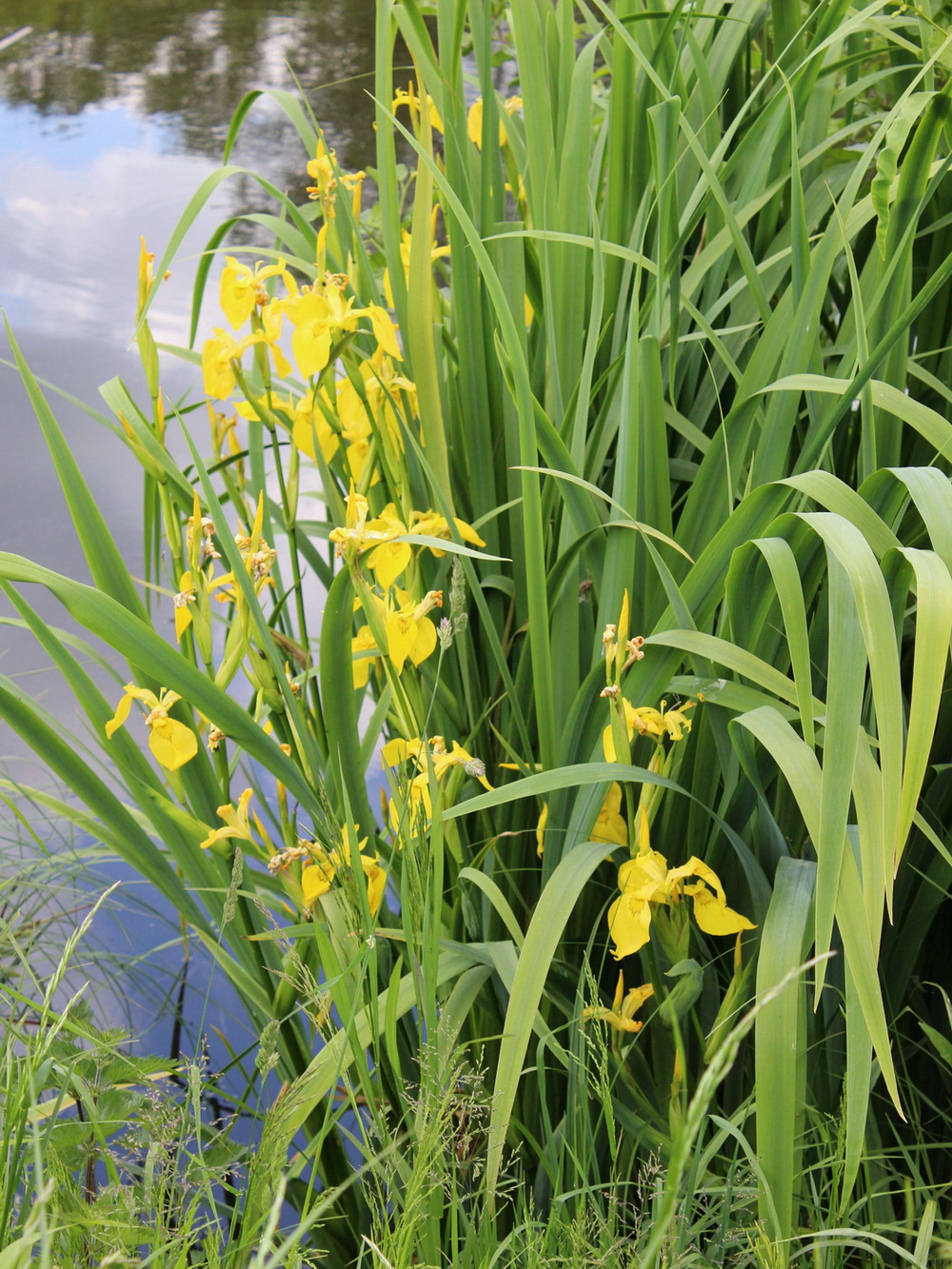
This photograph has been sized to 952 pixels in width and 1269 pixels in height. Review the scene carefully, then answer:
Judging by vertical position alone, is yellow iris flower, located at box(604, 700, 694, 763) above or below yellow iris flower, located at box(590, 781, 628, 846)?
above

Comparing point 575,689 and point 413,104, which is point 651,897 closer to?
point 575,689

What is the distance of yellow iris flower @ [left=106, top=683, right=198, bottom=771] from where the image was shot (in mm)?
611

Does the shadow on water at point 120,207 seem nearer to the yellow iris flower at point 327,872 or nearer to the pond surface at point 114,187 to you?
the pond surface at point 114,187

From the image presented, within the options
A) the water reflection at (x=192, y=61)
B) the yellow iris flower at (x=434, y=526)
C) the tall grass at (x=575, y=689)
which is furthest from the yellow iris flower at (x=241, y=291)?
the water reflection at (x=192, y=61)

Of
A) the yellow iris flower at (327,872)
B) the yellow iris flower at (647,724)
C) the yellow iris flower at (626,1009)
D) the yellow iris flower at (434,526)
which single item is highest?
the yellow iris flower at (434,526)

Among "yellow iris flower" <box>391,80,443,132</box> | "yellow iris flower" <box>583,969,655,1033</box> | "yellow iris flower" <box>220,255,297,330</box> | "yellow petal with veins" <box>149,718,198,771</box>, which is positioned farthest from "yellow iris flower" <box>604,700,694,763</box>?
"yellow iris flower" <box>391,80,443,132</box>

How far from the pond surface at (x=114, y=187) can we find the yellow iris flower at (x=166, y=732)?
16.1 inches

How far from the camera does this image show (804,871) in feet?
1.89

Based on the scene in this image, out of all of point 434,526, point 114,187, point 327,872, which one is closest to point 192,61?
point 114,187

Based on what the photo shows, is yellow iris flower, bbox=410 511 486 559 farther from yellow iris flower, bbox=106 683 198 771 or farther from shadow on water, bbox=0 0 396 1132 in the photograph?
shadow on water, bbox=0 0 396 1132

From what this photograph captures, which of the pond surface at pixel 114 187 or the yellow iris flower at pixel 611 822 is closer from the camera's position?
the yellow iris flower at pixel 611 822

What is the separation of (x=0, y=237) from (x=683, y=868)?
1.90m

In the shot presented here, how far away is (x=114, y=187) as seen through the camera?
2.08 m

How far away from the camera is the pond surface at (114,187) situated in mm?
1363
